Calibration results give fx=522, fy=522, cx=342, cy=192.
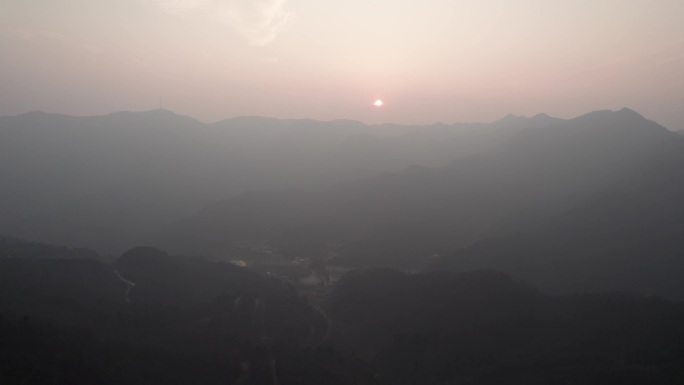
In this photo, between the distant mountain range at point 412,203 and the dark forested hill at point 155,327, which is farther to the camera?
the distant mountain range at point 412,203

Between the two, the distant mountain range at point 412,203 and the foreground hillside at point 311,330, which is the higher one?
the distant mountain range at point 412,203

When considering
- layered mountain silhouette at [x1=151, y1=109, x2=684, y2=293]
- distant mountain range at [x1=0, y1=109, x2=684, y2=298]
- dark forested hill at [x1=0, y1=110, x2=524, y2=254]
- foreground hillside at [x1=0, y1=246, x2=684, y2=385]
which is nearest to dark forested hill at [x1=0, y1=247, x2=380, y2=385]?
foreground hillside at [x1=0, y1=246, x2=684, y2=385]

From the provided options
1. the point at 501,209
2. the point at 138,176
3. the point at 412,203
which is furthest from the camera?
the point at 138,176

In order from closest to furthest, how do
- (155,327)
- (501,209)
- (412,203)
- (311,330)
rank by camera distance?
1. (155,327)
2. (311,330)
3. (501,209)
4. (412,203)

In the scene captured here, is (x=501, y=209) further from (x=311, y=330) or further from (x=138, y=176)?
(x=138, y=176)

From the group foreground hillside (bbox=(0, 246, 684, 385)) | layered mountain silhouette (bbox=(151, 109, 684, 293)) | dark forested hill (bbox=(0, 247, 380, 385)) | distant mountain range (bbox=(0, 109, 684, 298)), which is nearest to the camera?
dark forested hill (bbox=(0, 247, 380, 385))

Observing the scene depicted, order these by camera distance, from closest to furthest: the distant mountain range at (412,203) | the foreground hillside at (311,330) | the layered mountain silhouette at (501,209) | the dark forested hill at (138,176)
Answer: the foreground hillside at (311,330), the distant mountain range at (412,203), the layered mountain silhouette at (501,209), the dark forested hill at (138,176)

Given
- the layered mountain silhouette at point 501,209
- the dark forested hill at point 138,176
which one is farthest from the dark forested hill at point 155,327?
the dark forested hill at point 138,176

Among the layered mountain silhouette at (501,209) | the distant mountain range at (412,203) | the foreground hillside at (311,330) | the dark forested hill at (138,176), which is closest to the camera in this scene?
the foreground hillside at (311,330)

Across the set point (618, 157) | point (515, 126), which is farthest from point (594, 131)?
point (515, 126)

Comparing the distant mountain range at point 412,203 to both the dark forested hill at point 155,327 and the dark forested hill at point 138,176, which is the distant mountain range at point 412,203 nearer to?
A: the dark forested hill at point 138,176

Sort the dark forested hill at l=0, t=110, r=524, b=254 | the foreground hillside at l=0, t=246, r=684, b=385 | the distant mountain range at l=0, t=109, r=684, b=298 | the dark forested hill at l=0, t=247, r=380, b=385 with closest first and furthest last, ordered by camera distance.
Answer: the dark forested hill at l=0, t=247, r=380, b=385, the foreground hillside at l=0, t=246, r=684, b=385, the distant mountain range at l=0, t=109, r=684, b=298, the dark forested hill at l=0, t=110, r=524, b=254

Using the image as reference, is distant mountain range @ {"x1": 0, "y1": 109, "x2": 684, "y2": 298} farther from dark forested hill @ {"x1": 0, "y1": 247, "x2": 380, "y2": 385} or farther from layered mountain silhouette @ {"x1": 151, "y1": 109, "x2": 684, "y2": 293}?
dark forested hill @ {"x1": 0, "y1": 247, "x2": 380, "y2": 385}

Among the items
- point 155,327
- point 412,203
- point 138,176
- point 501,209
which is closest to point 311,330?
point 155,327
